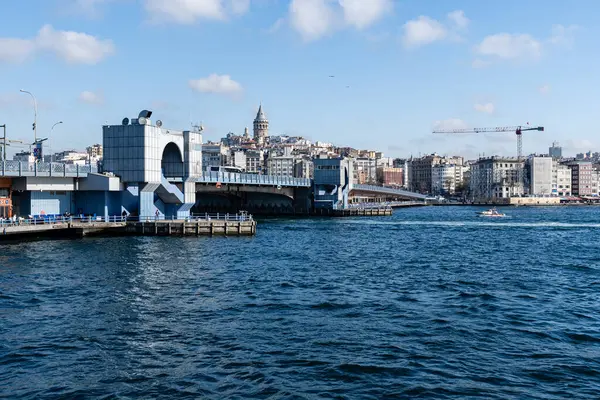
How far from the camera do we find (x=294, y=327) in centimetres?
2700

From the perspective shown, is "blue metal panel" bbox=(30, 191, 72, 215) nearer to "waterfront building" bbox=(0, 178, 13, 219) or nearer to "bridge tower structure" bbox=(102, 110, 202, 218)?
"waterfront building" bbox=(0, 178, 13, 219)

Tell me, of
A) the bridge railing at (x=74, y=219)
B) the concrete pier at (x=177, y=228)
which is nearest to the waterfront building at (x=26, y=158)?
the bridge railing at (x=74, y=219)

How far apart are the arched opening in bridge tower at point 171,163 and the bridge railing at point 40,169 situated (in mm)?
10220

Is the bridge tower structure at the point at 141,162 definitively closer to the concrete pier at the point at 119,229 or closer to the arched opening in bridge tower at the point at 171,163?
the arched opening in bridge tower at the point at 171,163

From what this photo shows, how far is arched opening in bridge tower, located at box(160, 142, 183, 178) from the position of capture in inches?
3123

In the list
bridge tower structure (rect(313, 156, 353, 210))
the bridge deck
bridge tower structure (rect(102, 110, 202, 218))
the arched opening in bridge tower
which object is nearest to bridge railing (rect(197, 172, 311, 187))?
bridge tower structure (rect(313, 156, 353, 210))

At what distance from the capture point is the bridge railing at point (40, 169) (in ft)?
205

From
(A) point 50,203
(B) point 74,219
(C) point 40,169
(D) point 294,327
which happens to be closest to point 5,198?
(C) point 40,169

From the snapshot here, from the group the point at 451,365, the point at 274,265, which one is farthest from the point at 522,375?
the point at 274,265

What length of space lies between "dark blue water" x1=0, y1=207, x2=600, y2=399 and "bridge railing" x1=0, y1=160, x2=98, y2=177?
13.3 m

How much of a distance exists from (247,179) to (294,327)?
280 feet

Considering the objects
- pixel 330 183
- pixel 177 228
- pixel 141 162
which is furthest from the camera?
pixel 330 183

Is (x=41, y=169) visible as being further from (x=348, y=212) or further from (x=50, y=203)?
(x=348, y=212)

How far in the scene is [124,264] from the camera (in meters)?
46.3
